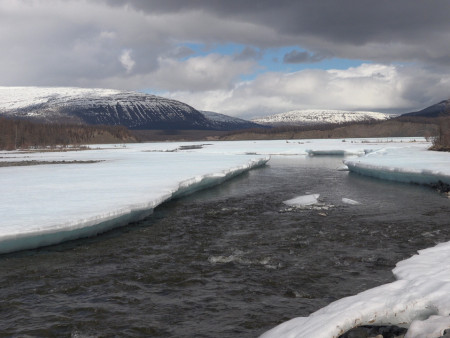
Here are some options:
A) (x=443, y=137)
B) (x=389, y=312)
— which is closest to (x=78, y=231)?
(x=389, y=312)

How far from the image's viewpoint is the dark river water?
628cm

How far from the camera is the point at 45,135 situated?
4245 inches

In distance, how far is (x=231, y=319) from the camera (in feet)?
20.6

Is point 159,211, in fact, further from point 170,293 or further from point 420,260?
point 420,260

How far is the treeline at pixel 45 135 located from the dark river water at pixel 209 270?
284 ft

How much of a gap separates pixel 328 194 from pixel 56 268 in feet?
43.7

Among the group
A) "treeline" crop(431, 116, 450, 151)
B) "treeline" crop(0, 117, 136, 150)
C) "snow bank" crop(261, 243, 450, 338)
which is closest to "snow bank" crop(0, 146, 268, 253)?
"snow bank" crop(261, 243, 450, 338)

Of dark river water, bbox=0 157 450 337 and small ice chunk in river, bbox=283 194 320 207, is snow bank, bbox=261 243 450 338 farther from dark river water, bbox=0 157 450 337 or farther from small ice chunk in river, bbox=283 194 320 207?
small ice chunk in river, bbox=283 194 320 207

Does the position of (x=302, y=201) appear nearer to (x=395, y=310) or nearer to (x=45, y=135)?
(x=395, y=310)

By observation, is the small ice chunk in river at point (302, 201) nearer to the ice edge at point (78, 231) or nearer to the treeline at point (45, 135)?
the ice edge at point (78, 231)

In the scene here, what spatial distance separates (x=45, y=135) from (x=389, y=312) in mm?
115544

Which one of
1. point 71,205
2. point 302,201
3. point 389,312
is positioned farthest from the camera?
point 302,201

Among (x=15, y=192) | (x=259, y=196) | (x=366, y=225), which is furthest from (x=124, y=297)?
(x=259, y=196)

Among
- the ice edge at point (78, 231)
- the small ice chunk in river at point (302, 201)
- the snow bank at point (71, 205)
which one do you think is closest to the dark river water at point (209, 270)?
the ice edge at point (78, 231)
